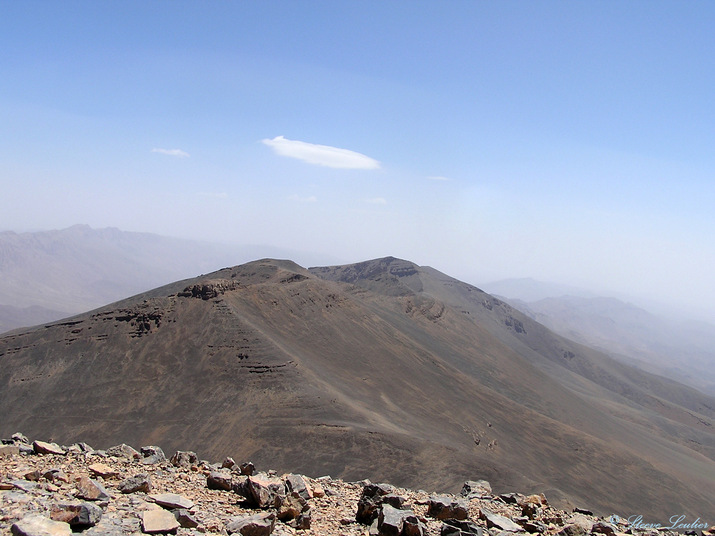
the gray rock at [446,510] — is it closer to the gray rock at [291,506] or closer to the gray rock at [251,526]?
the gray rock at [291,506]

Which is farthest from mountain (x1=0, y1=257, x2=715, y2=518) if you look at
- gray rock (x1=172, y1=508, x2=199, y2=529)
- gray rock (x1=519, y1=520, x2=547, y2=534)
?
gray rock (x1=172, y1=508, x2=199, y2=529)

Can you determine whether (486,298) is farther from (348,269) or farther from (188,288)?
(188,288)

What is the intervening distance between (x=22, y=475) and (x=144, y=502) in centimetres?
317

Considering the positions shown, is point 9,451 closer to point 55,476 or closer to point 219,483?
point 55,476

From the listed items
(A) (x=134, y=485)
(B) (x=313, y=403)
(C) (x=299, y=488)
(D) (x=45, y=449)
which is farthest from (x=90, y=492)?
(B) (x=313, y=403)

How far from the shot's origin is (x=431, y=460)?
113 ft

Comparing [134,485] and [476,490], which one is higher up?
[134,485]

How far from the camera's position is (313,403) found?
4341cm

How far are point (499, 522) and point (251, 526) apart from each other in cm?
609

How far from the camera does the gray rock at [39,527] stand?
286 inches

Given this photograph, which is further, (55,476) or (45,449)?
(45,449)

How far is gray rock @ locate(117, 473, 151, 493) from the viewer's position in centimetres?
1067

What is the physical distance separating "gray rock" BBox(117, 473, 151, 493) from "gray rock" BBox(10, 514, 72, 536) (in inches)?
113

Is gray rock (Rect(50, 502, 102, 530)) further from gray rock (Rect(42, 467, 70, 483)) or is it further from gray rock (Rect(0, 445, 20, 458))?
gray rock (Rect(0, 445, 20, 458))
